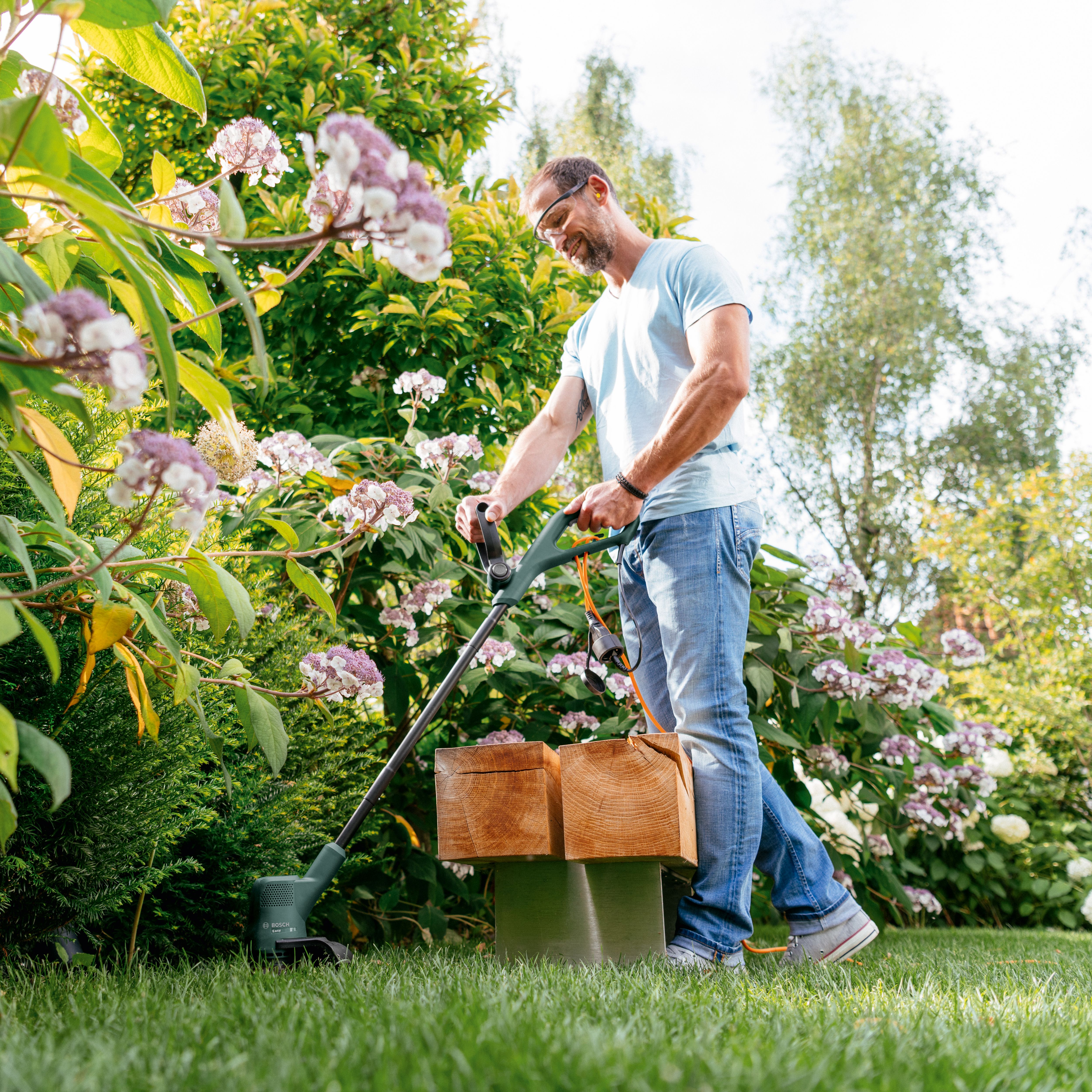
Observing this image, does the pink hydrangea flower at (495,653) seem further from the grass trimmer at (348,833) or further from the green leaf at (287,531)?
the green leaf at (287,531)

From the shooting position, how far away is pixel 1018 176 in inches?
499

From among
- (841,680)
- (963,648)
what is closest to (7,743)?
(841,680)

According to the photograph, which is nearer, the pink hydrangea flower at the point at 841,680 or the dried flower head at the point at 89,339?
the dried flower head at the point at 89,339

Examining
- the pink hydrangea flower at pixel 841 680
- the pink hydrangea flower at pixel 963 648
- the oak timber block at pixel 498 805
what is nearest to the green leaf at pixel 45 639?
the oak timber block at pixel 498 805

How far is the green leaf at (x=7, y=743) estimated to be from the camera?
891 millimetres

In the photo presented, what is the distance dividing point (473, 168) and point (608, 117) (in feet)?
17.9

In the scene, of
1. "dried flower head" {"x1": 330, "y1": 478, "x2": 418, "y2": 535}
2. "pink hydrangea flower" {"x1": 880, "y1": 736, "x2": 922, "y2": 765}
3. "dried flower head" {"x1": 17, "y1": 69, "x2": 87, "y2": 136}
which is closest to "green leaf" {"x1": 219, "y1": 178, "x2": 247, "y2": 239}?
"dried flower head" {"x1": 17, "y1": 69, "x2": 87, "y2": 136}

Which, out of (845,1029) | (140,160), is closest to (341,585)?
(845,1029)

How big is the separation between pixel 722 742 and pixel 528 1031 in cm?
99

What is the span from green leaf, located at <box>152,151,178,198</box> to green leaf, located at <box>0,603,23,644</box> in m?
0.75

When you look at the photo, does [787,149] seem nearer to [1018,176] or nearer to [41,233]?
[1018,176]

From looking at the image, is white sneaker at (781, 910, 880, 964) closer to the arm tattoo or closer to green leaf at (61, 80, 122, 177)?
the arm tattoo

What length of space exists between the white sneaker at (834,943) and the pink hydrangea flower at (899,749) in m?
0.91

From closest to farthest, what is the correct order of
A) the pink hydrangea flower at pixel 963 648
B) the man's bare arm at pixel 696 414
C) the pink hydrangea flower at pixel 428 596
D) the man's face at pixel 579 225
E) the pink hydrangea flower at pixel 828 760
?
the man's bare arm at pixel 696 414, the man's face at pixel 579 225, the pink hydrangea flower at pixel 428 596, the pink hydrangea flower at pixel 828 760, the pink hydrangea flower at pixel 963 648
